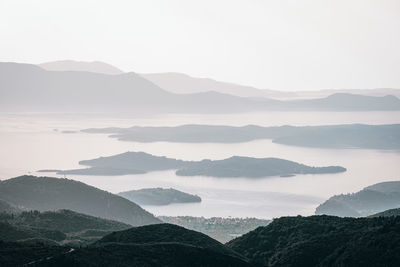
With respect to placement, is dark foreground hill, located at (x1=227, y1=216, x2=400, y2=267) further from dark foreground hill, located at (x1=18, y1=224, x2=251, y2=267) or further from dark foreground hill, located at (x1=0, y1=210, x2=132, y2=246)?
dark foreground hill, located at (x1=0, y1=210, x2=132, y2=246)

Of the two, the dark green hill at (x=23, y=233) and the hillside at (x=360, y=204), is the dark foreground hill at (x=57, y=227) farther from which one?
the hillside at (x=360, y=204)

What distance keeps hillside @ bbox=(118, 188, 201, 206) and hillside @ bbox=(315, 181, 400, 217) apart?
78.1 feet

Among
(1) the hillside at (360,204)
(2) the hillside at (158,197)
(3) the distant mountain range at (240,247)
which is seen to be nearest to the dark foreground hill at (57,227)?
(3) the distant mountain range at (240,247)

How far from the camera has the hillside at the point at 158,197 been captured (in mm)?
147625

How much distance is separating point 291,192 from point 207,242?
108 metres

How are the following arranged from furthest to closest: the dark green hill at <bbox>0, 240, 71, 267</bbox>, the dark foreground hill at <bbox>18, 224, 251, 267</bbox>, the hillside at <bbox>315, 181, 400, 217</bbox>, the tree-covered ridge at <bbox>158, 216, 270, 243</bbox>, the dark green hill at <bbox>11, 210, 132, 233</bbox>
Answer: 1. the hillside at <bbox>315, 181, 400, 217</bbox>
2. the tree-covered ridge at <bbox>158, 216, 270, 243</bbox>
3. the dark green hill at <bbox>11, 210, 132, 233</bbox>
4. the dark foreground hill at <bbox>18, 224, 251, 267</bbox>
5. the dark green hill at <bbox>0, 240, 71, 267</bbox>

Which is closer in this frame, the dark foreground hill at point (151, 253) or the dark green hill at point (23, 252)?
the dark green hill at point (23, 252)

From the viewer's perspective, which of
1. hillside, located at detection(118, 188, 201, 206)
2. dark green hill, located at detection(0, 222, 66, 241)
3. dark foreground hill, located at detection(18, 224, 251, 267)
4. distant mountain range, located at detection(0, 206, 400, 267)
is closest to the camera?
dark foreground hill, located at detection(18, 224, 251, 267)

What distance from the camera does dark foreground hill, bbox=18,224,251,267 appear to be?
46.1m

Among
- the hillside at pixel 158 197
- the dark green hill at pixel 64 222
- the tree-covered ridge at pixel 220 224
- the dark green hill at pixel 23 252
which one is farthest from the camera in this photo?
the hillside at pixel 158 197

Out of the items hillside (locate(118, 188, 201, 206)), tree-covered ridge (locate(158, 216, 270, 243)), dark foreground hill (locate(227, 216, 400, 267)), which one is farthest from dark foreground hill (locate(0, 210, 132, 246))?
hillside (locate(118, 188, 201, 206))

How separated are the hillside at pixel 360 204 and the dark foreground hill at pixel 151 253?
72.2 m

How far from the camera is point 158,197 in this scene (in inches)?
5896

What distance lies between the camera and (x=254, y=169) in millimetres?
197875
